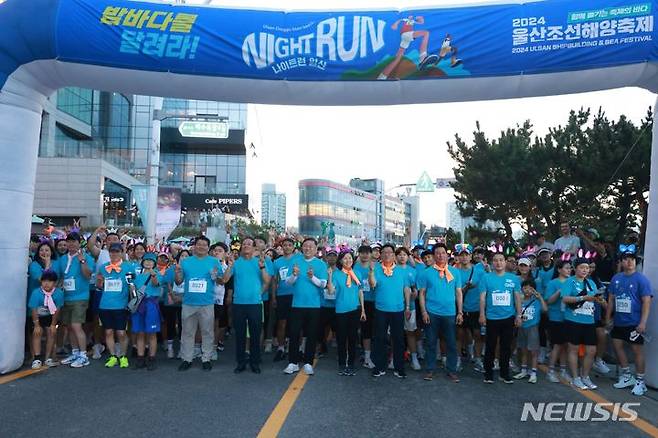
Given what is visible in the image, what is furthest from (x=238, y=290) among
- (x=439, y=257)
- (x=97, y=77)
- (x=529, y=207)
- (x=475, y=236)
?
(x=475, y=236)

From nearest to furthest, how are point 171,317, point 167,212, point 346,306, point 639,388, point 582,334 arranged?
1. point 639,388
2. point 582,334
3. point 346,306
4. point 171,317
5. point 167,212

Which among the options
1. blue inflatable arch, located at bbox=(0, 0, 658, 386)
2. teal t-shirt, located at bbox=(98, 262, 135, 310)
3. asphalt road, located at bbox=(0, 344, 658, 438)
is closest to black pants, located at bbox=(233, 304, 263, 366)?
asphalt road, located at bbox=(0, 344, 658, 438)

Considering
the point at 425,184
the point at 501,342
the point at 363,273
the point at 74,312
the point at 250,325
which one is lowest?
the point at 501,342

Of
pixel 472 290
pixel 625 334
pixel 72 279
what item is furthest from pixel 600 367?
pixel 72 279

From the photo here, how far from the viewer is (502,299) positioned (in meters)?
6.21

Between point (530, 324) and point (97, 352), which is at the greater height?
point (530, 324)

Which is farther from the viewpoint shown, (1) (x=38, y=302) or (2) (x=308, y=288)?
(2) (x=308, y=288)

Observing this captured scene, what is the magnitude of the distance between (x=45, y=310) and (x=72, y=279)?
0.52 metres

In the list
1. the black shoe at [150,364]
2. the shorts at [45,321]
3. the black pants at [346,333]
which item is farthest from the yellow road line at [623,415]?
the shorts at [45,321]

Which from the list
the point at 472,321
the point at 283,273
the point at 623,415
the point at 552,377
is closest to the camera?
the point at 623,415

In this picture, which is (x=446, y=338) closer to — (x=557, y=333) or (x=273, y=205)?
(x=557, y=333)

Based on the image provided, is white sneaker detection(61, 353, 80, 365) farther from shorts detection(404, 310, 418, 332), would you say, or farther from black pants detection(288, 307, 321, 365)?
shorts detection(404, 310, 418, 332)

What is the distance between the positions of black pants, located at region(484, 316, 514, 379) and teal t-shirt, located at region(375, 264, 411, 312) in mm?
1177

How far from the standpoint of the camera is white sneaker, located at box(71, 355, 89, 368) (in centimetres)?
650
